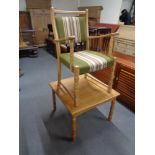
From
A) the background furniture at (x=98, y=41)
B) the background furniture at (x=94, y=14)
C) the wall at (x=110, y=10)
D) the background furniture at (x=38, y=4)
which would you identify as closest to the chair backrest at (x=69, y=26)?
the background furniture at (x=98, y=41)

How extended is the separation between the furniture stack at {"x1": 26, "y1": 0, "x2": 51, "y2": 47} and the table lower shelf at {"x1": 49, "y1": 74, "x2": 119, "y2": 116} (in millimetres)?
3346

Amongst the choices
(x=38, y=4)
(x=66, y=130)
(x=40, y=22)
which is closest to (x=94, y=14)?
(x=40, y=22)

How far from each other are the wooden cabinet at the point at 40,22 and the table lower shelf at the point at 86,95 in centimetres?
334

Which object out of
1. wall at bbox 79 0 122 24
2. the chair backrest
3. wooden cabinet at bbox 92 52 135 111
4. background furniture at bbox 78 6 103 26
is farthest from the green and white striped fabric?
background furniture at bbox 78 6 103 26

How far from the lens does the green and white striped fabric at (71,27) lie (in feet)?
4.22

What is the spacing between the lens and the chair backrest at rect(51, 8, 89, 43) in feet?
4.11

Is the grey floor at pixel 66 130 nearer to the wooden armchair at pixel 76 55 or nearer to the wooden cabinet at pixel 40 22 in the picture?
the wooden armchair at pixel 76 55

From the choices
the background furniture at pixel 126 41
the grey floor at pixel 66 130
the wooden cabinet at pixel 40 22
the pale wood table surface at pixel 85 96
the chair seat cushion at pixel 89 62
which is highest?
the wooden cabinet at pixel 40 22

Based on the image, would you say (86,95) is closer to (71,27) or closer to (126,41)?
(71,27)

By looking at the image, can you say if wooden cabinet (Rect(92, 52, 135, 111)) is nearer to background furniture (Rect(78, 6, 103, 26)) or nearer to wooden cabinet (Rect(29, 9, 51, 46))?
background furniture (Rect(78, 6, 103, 26))
